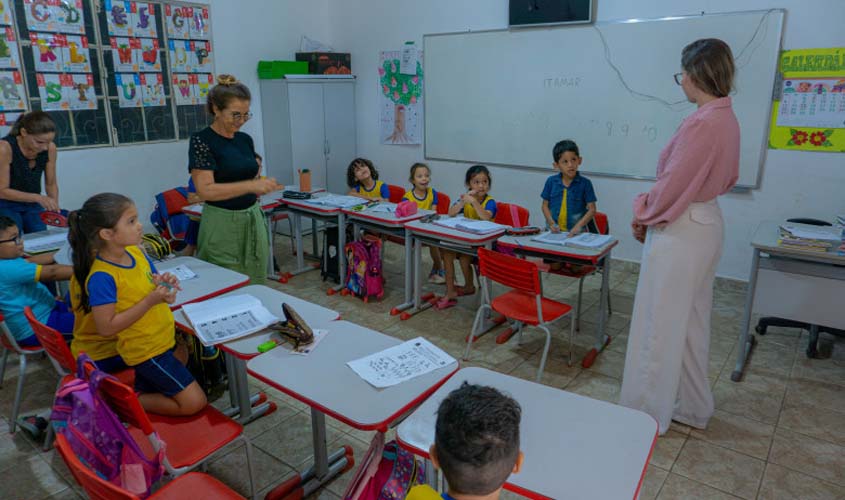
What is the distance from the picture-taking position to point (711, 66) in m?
2.27

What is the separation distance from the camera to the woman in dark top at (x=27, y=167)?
356cm

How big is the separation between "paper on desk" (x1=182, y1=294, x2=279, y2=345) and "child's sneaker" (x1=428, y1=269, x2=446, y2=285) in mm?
2708

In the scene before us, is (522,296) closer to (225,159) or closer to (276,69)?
(225,159)

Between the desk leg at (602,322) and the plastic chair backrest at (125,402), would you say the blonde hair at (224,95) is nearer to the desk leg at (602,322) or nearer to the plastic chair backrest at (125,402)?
the plastic chair backrest at (125,402)

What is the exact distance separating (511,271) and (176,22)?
427cm

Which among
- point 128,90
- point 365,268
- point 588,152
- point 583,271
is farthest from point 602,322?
point 128,90

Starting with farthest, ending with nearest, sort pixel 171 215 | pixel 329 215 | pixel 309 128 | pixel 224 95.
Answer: pixel 309 128
pixel 171 215
pixel 329 215
pixel 224 95

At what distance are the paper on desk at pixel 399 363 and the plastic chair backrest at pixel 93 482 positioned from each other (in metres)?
0.71

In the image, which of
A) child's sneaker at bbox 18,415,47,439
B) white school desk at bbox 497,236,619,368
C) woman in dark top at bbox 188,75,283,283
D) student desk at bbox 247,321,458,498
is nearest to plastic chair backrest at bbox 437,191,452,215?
white school desk at bbox 497,236,619,368

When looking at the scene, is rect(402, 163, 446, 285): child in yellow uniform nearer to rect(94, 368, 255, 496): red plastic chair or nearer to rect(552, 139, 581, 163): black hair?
rect(552, 139, 581, 163): black hair

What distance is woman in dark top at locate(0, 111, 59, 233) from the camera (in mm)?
3562

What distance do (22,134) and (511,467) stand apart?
3.97 m

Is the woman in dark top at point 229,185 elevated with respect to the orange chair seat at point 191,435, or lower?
elevated

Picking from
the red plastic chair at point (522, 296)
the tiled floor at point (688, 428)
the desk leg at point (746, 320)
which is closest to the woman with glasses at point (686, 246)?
the tiled floor at point (688, 428)
